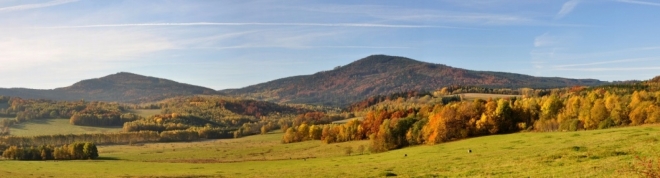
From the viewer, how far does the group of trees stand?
10971 centimetres

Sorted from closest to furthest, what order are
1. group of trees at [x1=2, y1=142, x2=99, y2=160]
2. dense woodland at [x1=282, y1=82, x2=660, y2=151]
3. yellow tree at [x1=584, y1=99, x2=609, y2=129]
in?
dense woodland at [x1=282, y1=82, x2=660, y2=151], yellow tree at [x1=584, y1=99, x2=609, y2=129], group of trees at [x1=2, y1=142, x2=99, y2=160]

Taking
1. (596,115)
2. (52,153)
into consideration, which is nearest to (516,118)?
(596,115)

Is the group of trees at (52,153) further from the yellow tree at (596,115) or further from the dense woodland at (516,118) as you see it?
the yellow tree at (596,115)

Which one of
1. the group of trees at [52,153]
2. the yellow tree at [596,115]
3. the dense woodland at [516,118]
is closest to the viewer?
the dense woodland at [516,118]

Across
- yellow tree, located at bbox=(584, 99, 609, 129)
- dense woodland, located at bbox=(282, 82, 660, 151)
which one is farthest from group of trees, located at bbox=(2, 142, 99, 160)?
yellow tree, located at bbox=(584, 99, 609, 129)

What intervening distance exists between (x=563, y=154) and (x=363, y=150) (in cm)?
6215

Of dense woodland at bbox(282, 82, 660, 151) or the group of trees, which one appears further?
the group of trees

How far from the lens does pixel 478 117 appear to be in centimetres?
8894

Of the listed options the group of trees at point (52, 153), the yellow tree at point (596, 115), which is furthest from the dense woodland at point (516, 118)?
the group of trees at point (52, 153)

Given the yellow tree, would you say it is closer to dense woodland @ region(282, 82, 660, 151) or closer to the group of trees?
dense woodland @ region(282, 82, 660, 151)

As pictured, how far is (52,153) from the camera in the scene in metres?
113

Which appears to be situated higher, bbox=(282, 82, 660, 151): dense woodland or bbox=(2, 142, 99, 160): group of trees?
bbox=(282, 82, 660, 151): dense woodland

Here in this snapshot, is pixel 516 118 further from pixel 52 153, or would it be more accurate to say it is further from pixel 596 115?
pixel 52 153

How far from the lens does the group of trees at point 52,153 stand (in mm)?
109706
